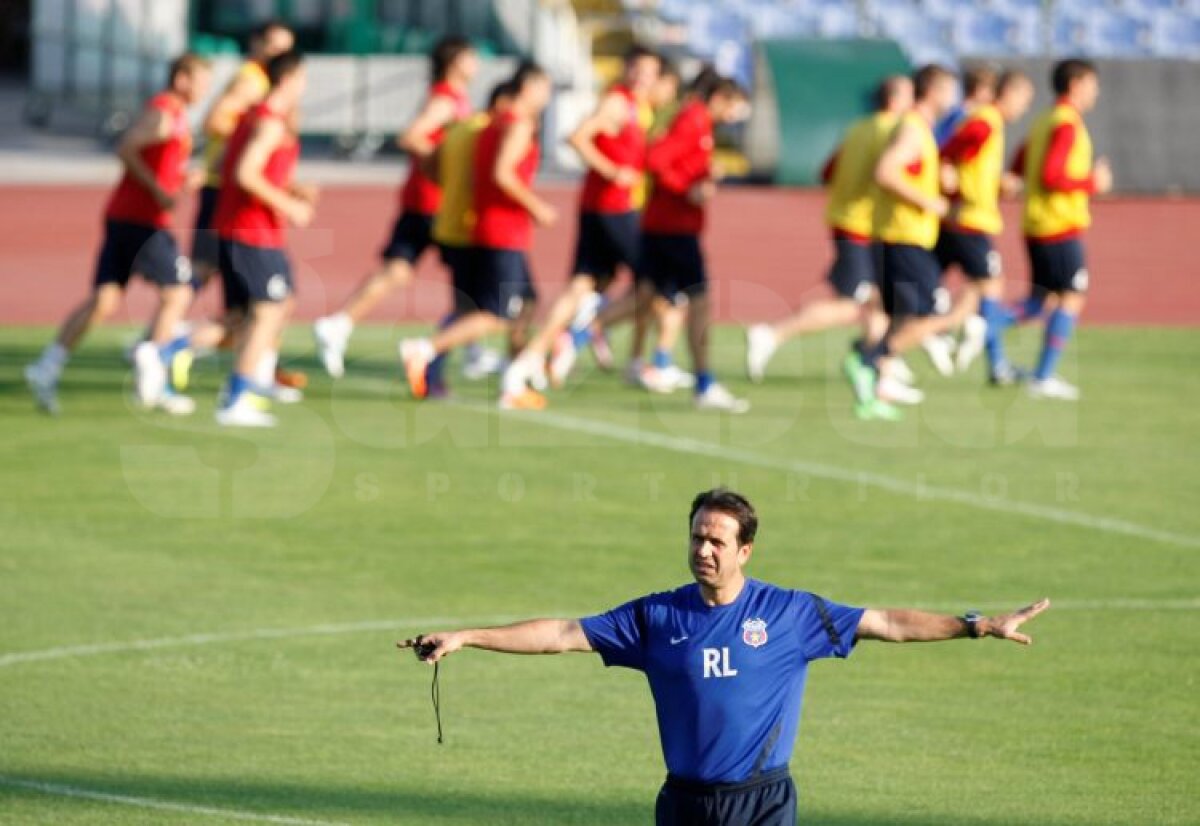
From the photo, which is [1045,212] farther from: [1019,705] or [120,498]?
[1019,705]

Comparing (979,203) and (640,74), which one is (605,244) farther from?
(979,203)

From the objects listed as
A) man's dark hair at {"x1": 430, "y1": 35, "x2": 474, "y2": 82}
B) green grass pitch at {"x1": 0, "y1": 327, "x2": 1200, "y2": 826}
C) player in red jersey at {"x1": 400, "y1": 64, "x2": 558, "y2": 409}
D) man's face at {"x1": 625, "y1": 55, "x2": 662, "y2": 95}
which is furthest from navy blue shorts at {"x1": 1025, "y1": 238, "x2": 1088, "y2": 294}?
man's dark hair at {"x1": 430, "y1": 35, "x2": 474, "y2": 82}

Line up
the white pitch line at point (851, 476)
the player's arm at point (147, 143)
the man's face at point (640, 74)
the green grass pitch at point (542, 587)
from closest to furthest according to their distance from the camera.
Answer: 1. the green grass pitch at point (542, 587)
2. the white pitch line at point (851, 476)
3. the player's arm at point (147, 143)
4. the man's face at point (640, 74)

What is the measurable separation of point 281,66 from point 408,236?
10.5 feet

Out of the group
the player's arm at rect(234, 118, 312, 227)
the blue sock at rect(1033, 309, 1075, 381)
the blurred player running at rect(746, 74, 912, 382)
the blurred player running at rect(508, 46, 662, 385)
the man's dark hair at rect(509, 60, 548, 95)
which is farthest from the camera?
the blue sock at rect(1033, 309, 1075, 381)

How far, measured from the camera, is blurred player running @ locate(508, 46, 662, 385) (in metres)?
17.8

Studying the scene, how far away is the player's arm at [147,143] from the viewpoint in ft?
54.3

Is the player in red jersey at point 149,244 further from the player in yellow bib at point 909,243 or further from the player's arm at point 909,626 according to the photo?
the player's arm at point 909,626

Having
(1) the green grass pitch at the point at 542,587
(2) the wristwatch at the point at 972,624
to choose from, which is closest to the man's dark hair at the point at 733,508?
(2) the wristwatch at the point at 972,624

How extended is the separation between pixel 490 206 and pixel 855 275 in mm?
2630

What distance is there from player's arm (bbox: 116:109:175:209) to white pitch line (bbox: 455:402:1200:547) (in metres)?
2.61

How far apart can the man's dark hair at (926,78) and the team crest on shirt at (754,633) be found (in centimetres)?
1065

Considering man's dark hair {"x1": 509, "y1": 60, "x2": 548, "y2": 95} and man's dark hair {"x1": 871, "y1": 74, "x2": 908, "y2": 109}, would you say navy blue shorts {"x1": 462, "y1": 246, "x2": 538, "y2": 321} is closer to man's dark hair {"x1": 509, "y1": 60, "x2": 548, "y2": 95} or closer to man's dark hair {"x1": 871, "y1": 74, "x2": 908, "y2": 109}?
man's dark hair {"x1": 509, "y1": 60, "x2": 548, "y2": 95}

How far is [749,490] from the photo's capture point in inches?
569
